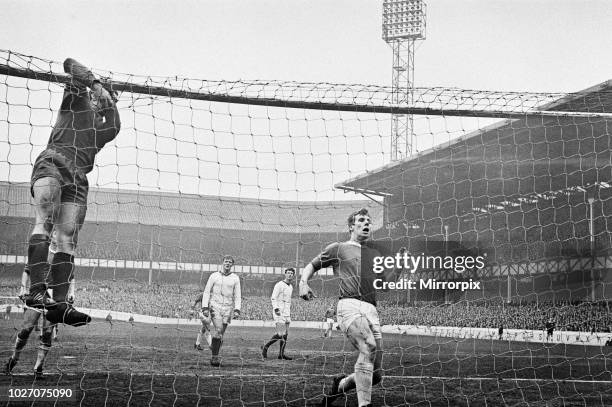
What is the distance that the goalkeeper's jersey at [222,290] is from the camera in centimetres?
976

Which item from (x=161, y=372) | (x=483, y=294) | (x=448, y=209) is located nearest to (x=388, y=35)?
(x=448, y=209)

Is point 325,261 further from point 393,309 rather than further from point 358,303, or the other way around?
point 393,309

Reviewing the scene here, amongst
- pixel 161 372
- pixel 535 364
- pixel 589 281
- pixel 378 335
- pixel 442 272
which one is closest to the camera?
pixel 378 335

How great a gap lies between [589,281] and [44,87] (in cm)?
1980

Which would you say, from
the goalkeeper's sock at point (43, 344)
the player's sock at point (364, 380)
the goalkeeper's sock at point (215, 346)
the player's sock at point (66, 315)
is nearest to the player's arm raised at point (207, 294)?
the goalkeeper's sock at point (215, 346)

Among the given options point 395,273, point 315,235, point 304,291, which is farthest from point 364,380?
point 315,235

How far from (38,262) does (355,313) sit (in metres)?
2.41

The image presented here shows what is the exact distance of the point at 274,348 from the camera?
1332 centimetres

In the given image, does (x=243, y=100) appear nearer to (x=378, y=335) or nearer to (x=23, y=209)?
(x=378, y=335)

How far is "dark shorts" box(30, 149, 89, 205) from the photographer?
506 centimetres

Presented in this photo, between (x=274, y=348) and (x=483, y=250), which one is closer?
(x=274, y=348)

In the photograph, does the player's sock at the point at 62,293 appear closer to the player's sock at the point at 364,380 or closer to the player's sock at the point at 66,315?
the player's sock at the point at 66,315

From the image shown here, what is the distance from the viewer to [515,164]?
21.8 meters

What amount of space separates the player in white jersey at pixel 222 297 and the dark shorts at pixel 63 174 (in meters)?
4.32
